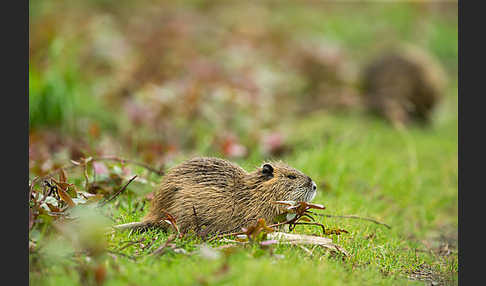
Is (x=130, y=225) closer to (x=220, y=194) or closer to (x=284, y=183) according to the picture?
(x=220, y=194)

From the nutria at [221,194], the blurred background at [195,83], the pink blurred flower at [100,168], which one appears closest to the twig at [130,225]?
the nutria at [221,194]

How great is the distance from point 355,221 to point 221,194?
54.2 inches

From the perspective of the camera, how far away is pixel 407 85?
1027 cm

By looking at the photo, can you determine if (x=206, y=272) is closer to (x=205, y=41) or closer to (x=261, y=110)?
(x=261, y=110)

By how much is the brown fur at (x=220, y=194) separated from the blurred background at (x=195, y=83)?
1560 millimetres

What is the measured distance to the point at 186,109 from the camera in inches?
326

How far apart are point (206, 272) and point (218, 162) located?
1.21m

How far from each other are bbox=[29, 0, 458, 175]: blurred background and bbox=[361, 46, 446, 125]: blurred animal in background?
22mm

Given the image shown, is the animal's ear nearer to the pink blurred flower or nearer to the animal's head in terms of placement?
the animal's head

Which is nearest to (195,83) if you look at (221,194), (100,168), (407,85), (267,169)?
(407,85)

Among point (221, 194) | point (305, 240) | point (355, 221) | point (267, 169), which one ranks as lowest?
point (355, 221)

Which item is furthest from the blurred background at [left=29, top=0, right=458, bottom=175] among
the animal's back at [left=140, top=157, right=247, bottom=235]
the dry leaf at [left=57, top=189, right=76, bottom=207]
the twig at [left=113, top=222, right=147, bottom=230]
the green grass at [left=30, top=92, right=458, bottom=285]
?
the dry leaf at [left=57, top=189, right=76, bottom=207]

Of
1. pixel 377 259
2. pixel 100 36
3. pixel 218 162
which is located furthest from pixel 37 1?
pixel 377 259

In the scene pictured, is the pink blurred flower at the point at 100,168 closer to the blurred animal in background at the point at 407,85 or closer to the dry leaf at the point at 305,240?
the dry leaf at the point at 305,240
